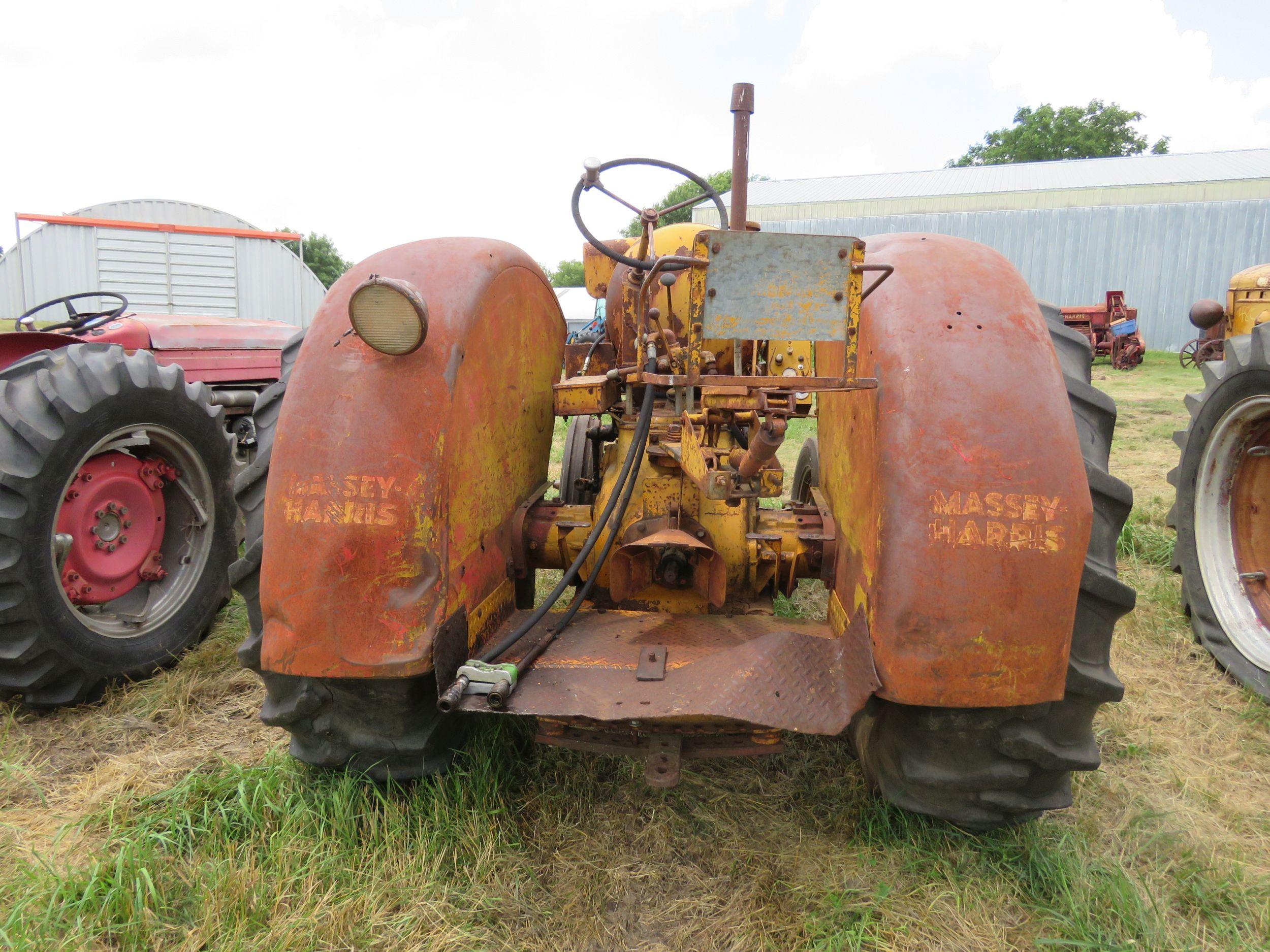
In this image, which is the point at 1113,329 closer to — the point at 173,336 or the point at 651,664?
the point at 173,336

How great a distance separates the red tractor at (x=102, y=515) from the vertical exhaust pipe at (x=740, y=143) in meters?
2.57

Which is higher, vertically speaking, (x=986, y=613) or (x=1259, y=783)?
(x=986, y=613)

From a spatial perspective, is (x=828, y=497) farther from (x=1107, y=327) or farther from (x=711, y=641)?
(x=1107, y=327)

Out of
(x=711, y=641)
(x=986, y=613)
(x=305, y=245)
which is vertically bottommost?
(x=711, y=641)

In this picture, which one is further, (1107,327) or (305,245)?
(305,245)

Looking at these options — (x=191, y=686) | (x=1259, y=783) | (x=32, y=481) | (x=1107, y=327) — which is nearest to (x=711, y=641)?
(x=1259, y=783)

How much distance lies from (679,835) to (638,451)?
1133 mm

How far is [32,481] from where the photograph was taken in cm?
291

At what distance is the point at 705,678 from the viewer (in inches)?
79.0

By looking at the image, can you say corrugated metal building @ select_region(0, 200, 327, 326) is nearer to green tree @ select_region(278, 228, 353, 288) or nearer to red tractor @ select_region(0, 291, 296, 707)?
red tractor @ select_region(0, 291, 296, 707)

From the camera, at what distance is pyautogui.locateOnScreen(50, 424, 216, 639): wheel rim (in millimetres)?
A: 3256

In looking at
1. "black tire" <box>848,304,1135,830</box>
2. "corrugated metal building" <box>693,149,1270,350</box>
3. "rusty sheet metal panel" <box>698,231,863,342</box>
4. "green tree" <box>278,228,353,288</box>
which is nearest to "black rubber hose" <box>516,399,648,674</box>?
"rusty sheet metal panel" <box>698,231,863,342</box>

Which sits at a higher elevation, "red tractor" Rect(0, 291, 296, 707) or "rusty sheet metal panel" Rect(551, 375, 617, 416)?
"rusty sheet metal panel" Rect(551, 375, 617, 416)

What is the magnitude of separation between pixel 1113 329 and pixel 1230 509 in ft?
60.9
